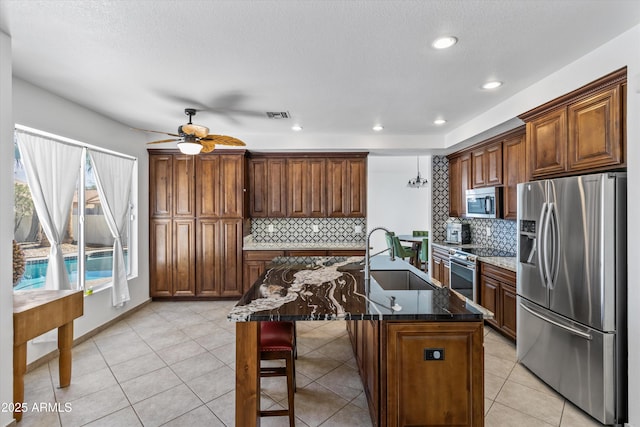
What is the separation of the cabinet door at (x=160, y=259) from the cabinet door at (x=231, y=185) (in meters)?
0.93

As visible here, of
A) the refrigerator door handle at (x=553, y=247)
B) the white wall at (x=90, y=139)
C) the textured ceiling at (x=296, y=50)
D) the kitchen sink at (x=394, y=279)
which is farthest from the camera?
the white wall at (x=90, y=139)

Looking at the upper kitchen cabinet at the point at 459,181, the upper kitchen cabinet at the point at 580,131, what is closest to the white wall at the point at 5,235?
the upper kitchen cabinet at the point at 580,131

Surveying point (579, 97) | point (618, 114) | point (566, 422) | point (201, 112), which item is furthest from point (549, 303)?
point (201, 112)

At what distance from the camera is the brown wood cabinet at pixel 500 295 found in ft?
9.98

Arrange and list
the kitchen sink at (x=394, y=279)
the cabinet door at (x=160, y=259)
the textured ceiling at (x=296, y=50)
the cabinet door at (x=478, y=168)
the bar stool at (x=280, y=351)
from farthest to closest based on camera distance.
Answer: the cabinet door at (x=160, y=259) → the cabinet door at (x=478, y=168) → the kitchen sink at (x=394, y=279) → the bar stool at (x=280, y=351) → the textured ceiling at (x=296, y=50)

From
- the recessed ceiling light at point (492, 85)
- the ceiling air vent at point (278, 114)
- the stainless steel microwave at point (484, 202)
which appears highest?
the ceiling air vent at point (278, 114)

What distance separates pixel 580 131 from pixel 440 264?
282 centimetres

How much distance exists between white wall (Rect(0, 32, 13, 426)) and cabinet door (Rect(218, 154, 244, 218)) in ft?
8.79

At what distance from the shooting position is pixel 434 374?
1551mm

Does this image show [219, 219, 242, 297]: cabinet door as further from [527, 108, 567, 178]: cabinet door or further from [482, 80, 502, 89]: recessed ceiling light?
[527, 108, 567, 178]: cabinet door

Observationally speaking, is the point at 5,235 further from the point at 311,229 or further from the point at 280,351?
the point at 311,229

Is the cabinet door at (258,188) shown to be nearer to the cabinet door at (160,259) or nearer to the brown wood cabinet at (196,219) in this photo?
the brown wood cabinet at (196,219)

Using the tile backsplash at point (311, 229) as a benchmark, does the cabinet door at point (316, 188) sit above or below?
above

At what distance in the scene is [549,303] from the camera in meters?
2.34
